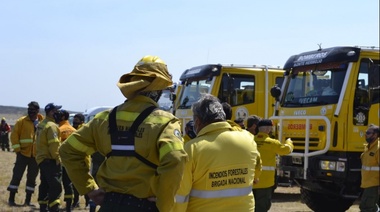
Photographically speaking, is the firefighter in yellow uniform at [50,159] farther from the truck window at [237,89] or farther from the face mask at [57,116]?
the truck window at [237,89]

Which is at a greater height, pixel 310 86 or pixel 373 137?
pixel 310 86

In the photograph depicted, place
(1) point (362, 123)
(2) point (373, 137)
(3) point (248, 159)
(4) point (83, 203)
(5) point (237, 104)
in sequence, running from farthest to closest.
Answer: (5) point (237, 104)
(4) point (83, 203)
(1) point (362, 123)
(2) point (373, 137)
(3) point (248, 159)

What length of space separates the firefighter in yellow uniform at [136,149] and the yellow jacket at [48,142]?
5183 mm

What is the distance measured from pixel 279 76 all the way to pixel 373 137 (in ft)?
17.1

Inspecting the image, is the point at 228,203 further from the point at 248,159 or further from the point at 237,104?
the point at 237,104

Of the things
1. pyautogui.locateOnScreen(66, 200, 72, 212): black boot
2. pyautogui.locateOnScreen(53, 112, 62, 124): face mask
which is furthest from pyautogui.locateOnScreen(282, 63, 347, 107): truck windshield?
pyautogui.locateOnScreen(66, 200, 72, 212): black boot

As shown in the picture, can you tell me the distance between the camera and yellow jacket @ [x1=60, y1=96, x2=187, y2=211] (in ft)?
11.6

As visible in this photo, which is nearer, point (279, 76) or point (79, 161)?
point (79, 161)

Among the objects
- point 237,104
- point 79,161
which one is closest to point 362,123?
point 237,104

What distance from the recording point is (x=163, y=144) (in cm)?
356

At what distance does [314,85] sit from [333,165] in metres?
1.70

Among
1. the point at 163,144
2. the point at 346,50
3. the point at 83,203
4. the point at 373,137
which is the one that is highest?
the point at 346,50

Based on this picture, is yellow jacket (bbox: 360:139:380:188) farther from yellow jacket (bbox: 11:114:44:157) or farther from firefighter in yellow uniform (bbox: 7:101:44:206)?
yellow jacket (bbox: 11:114:44:157)

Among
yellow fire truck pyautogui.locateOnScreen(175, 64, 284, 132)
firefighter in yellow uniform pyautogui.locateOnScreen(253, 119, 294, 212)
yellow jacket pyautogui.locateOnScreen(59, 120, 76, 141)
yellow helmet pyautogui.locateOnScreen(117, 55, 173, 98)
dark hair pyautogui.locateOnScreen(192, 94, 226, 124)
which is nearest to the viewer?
yellow helmet pyautogui.locateOnScreen(117, 55, 173, 98)
